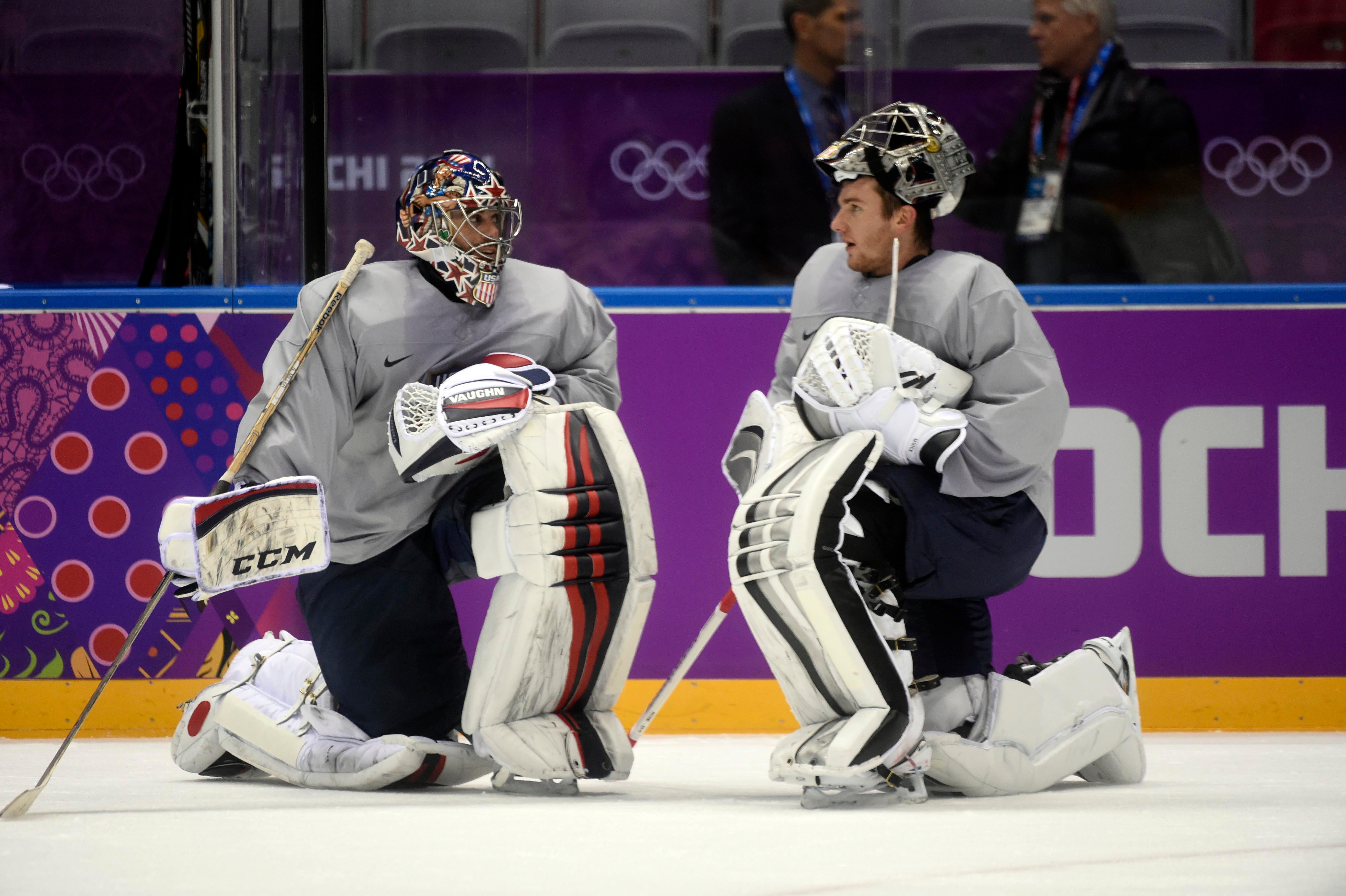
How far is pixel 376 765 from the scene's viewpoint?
265cm

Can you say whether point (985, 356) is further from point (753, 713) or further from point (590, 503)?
point (753, 713)

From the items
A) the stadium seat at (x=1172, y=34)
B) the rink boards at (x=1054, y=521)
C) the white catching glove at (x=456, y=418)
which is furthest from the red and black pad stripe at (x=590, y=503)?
the stadium seat at (x=1172, y=34)

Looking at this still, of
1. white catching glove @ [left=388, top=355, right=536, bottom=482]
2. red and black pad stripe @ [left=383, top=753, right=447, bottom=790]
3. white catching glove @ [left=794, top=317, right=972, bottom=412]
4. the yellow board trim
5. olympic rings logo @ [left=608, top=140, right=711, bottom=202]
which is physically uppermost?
olympic rings logo @ [left=608, top=140, right=711, bottom=202]

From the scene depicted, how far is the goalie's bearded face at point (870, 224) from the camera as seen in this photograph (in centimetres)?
266

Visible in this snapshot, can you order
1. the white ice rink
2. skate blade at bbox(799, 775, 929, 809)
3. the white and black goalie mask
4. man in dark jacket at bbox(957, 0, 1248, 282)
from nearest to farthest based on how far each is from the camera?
the white ice rink → skate blade at bbox(799, 775, 929, 809) → the white and black goalie mask → man in dark jacket at bbox(957, 0, 1248, 282)

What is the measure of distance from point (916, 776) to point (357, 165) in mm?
2213

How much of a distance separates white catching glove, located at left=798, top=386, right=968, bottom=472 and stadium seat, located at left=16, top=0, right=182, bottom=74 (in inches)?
86.8

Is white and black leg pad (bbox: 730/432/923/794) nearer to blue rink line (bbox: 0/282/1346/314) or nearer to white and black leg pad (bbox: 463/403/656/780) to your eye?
white and black leg pad (bbox: 463/403/656/780)

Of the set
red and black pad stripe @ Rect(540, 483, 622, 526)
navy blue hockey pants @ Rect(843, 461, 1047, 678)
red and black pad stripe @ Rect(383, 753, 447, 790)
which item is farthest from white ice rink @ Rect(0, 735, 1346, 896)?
red and black pad stripe @ Rect(540, 483, 622, 526)

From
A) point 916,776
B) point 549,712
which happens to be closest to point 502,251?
point 549,712

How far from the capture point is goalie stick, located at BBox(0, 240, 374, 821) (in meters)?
2.34

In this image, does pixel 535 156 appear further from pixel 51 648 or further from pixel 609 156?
pixel 51 648

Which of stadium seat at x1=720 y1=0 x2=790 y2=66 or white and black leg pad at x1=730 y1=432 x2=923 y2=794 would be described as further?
stadium seat at x1=720 y1=0 x2=790 y2=66

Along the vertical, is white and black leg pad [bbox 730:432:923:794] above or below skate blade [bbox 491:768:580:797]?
above
